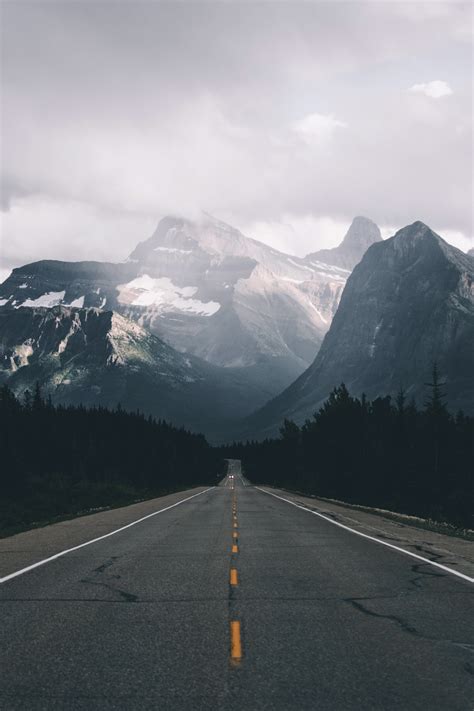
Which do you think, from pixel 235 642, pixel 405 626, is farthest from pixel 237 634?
pixel 405 626

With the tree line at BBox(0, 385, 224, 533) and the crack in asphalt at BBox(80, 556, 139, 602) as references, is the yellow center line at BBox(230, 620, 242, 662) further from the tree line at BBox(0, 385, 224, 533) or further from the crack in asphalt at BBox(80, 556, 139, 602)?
the tree line at BBox(0, 385, 224, 533)

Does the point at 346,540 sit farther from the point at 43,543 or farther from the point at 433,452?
the point at 433,452

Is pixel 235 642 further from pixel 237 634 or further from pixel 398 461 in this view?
pixel 398 461

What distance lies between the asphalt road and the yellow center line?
0.02 meters

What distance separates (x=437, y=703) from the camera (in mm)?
5602

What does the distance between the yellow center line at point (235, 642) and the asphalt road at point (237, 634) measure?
25 mm

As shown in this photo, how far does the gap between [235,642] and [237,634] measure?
0.38 m

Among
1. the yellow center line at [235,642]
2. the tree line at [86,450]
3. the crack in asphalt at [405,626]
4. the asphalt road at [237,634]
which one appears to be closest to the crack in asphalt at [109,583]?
the asphalt road at [237,634]

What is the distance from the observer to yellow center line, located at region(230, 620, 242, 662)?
6.93m

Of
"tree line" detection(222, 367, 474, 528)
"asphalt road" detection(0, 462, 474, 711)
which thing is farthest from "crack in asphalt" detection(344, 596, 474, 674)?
"tree line" detection(222, 367, 474, 528)

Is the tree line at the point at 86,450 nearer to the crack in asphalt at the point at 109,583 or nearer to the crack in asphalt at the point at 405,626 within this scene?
the crack in asphalt at the point at 109,583

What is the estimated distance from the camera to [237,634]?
7.86 m

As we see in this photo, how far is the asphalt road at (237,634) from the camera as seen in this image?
5.80 metres

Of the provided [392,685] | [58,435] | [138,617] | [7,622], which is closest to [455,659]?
[392,685]
